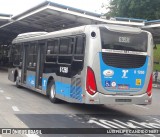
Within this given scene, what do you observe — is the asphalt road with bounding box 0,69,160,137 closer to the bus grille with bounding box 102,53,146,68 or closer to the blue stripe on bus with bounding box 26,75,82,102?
the blue stripe on bus with bounding box 26,75,82,102

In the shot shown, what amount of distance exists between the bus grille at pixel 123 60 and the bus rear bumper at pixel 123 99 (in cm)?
98

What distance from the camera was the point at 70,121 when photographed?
434 inches

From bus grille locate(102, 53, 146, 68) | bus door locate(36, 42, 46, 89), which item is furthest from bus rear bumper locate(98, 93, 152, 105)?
bus door locate(36, 42, 46, 89)

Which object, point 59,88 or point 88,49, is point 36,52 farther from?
point 88,49

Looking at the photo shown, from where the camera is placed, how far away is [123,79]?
12.5 m

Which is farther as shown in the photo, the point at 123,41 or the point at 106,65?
the point at 123,41

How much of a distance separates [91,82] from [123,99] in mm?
1193

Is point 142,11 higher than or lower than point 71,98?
higher

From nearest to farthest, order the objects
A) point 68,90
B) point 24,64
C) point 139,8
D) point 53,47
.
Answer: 1. point 68,90
2. point 53,47
3. point 24,64
4. point 139,8

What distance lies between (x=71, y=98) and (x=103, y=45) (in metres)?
2.15

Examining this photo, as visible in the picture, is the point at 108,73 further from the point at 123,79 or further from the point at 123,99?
the point at 123,99

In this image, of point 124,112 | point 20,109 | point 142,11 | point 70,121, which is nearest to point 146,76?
point 124,112

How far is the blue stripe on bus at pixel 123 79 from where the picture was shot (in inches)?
481

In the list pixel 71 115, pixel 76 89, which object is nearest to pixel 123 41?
pixel 76 89
